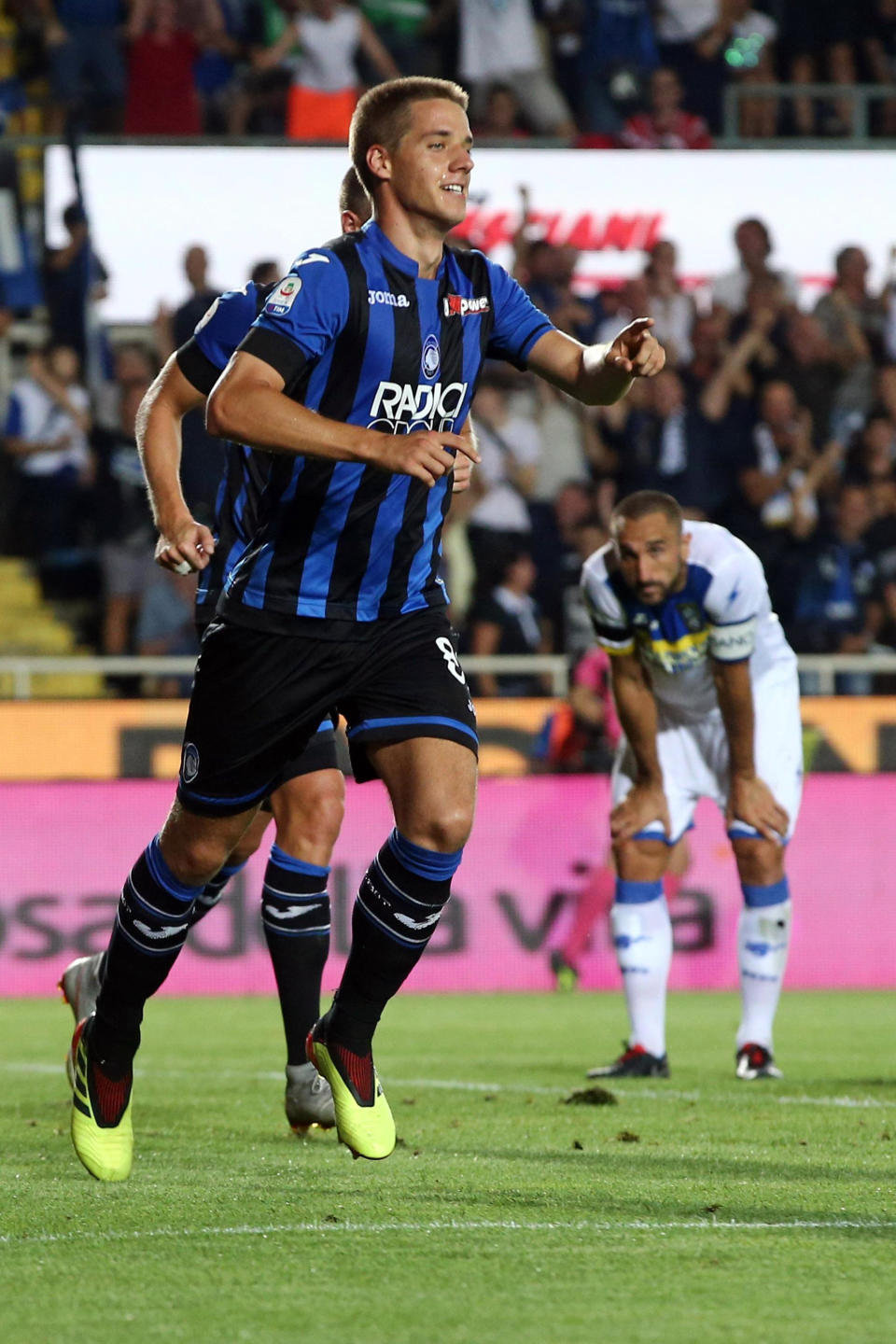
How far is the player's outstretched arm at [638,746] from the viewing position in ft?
24.3

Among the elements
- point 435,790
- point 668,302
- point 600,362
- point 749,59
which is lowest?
point 435,790

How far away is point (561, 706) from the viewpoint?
491 inches

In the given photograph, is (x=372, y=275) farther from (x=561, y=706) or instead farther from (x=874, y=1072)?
(x=561, y=706)

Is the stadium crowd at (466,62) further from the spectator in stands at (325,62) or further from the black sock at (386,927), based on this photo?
the black sock at (386,927)

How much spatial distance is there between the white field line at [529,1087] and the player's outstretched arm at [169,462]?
253 cm

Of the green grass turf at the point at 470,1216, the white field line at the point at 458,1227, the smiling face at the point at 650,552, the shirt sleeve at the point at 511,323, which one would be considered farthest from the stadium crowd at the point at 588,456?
the white field line at the point at 458,1227

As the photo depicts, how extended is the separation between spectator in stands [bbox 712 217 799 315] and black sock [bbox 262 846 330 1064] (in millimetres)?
10591

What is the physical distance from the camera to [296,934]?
578 cm

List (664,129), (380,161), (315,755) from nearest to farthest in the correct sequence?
(380,161)
(315,755)
(664,129)

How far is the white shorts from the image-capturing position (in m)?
7.55

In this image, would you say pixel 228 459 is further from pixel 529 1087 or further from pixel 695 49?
pixel 695 49

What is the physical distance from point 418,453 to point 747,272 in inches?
476

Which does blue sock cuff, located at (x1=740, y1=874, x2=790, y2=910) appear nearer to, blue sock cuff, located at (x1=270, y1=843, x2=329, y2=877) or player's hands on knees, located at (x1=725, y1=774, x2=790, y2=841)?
player's hands on knees, located at (x1=725, y1=774, x2=790, y2=841)

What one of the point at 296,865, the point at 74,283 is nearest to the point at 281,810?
the point at 296,865
